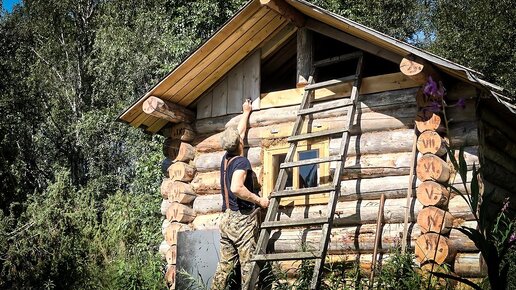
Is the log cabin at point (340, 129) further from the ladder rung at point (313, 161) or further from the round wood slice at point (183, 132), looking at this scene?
the ladder rung at point (313, 161)

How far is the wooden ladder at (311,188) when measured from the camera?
7967 mm

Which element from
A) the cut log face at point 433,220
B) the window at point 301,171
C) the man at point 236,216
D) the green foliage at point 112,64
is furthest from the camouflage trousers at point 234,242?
the green foliage at point 112,64

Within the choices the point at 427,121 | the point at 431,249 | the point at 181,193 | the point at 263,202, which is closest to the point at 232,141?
the point at 263,202

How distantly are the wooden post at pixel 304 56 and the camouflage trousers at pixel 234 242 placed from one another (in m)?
2.19

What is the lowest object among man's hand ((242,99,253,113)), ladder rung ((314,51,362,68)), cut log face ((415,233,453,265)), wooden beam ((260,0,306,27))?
cut log face ((415,233,453,265))

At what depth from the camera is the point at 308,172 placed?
9.79m

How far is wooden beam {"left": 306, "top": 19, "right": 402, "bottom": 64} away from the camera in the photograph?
904 centimetres

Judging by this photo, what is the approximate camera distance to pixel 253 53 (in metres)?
10.5

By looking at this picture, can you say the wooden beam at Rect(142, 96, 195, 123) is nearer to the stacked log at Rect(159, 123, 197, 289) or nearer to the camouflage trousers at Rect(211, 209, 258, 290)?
the stacked log at Rect(159, 123, 197, 289)

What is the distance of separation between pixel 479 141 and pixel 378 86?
161cm

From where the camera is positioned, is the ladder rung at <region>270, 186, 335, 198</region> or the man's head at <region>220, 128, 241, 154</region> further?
the man's head at <region>220, 128, 241, 154</region>

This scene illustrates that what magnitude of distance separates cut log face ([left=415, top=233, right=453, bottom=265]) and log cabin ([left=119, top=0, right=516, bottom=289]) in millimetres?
14

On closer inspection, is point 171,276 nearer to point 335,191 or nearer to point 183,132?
point 183,132

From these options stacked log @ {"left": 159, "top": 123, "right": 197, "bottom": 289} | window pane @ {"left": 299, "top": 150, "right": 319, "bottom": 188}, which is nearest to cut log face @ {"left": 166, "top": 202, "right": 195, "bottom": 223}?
stacked log @ {"left": 159, "top": 123, "right": 197, "bottom": 289}
